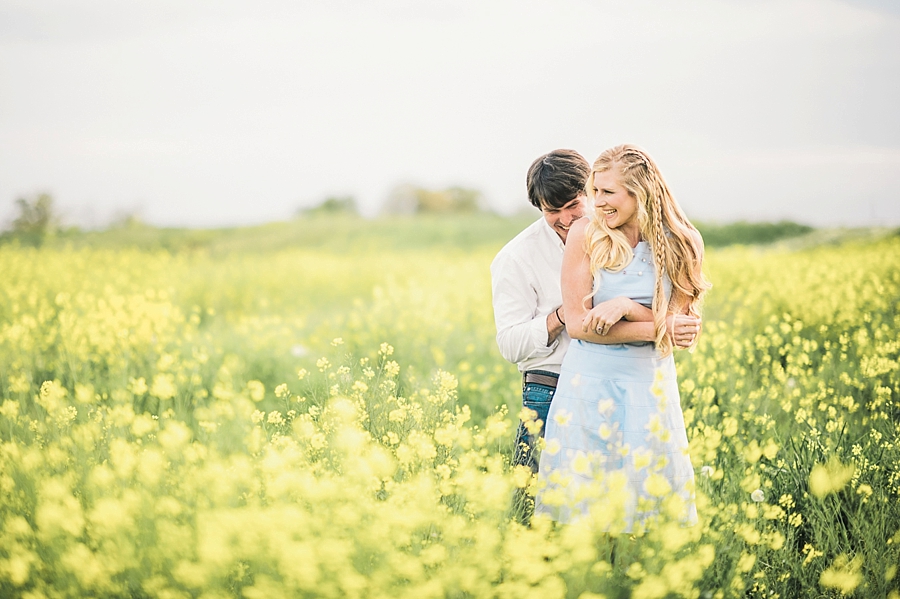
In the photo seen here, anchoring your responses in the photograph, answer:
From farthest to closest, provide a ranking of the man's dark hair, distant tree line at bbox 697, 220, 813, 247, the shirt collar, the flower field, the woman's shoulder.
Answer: distant tree line at bbox 697, 220, 813, 247
the shirt collar
the man's dark hair
the woman's shoulder
the flower field

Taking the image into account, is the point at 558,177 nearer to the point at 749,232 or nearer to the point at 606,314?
the point at 606,314

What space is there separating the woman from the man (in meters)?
0.22

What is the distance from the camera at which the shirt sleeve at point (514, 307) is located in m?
Answer: 2.87

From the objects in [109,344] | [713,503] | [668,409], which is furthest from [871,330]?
[109,344]

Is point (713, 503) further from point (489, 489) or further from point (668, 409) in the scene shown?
point (489, 489)

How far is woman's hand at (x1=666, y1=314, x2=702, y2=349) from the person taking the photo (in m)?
2.49

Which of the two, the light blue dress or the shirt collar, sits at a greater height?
the shirt collar

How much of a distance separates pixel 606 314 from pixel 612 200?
0.42 m

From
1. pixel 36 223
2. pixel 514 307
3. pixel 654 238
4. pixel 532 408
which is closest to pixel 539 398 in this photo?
pixel 532 408

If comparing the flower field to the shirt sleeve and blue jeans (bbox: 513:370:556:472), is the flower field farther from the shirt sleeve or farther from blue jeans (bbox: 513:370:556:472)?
the shirt sleeve

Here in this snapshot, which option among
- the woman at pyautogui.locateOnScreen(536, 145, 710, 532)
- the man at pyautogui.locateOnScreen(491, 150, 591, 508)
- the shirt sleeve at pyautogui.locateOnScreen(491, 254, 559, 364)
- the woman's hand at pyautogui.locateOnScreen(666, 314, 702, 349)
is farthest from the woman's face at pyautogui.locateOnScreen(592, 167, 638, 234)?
the shirt sleeve at pyautogui.locateOnScreen(491, 254, 559, 364)

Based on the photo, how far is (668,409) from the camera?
2.57m

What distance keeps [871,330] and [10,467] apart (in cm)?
625

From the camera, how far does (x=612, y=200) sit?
2.49 metres
